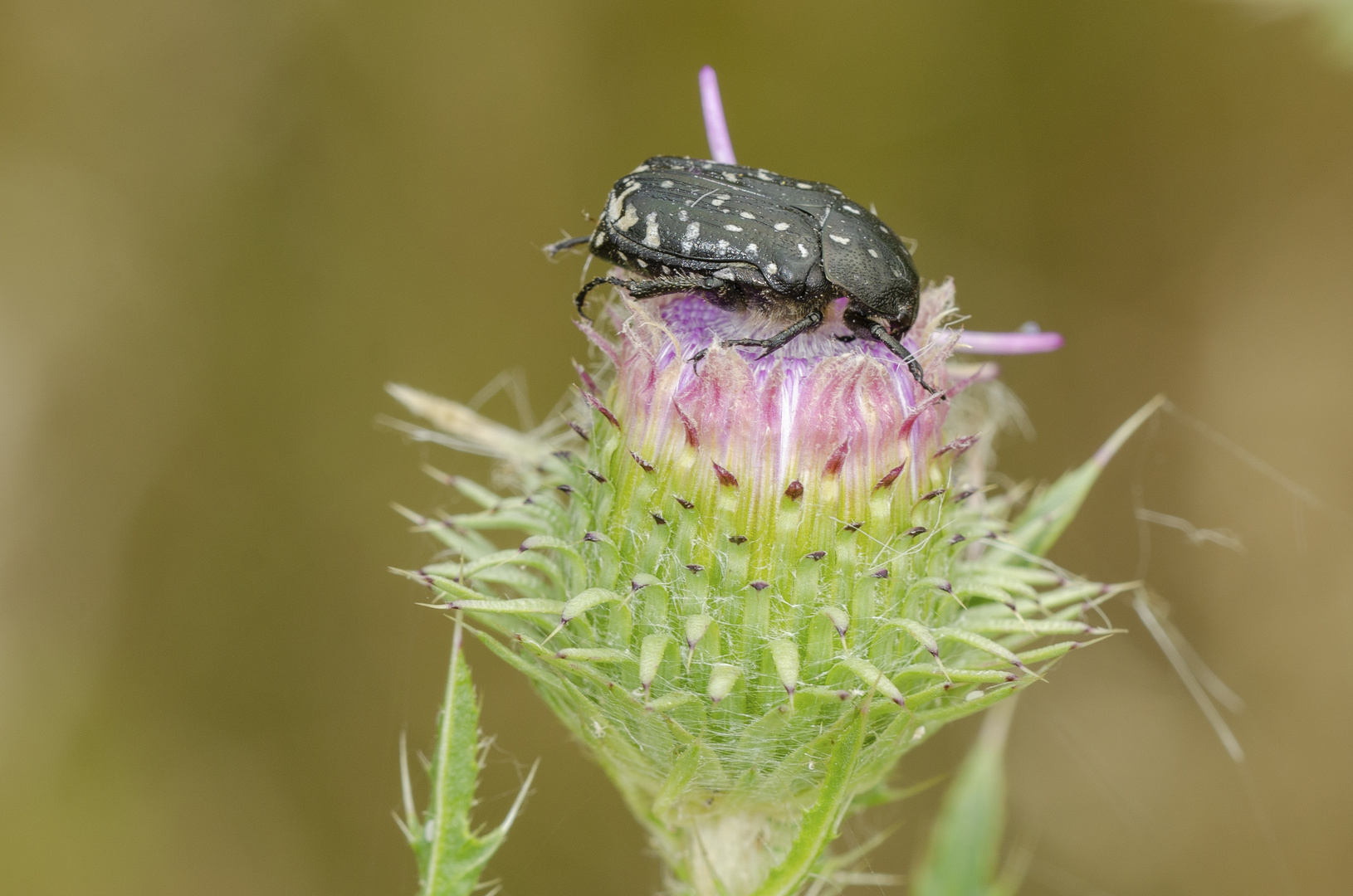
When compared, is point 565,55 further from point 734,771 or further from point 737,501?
point 734,771

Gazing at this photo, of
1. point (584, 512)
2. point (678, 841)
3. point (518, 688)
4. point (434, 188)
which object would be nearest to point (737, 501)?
point (584, 512)

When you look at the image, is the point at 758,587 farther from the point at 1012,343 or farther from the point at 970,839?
the point at 970,839

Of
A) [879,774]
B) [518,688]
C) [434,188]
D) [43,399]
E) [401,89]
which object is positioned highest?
[401,89]

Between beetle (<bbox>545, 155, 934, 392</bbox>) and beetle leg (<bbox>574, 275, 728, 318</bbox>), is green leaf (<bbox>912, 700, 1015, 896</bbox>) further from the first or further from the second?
beetle leg (<bbox>574, 275, 728, 318</bbox>)

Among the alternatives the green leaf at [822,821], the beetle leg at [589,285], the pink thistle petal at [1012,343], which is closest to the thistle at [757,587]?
the green leaf at [822,821]

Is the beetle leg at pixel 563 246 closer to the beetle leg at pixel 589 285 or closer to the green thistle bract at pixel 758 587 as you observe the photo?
the beetle leg at pixel 589 285
